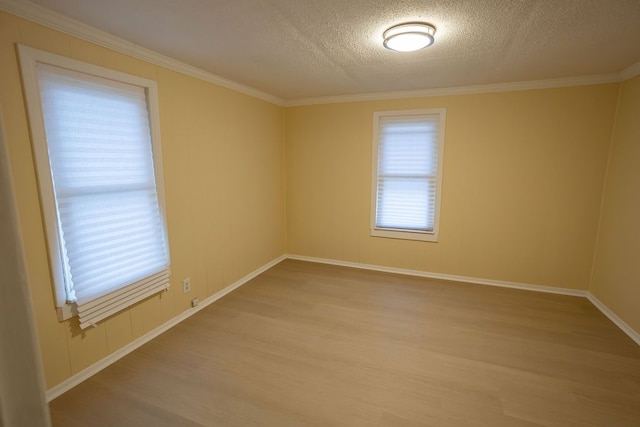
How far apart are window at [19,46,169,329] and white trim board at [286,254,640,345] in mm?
2553

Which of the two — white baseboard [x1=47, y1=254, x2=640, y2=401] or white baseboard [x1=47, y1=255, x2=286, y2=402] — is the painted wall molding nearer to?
white baseboard [x1=47, y1=254, x2=640, y2=401]

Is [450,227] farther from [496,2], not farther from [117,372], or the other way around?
[117,372]

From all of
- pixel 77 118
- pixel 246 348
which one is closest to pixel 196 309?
pixel 246 348

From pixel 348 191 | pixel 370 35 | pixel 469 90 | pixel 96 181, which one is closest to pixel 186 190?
pixel 96 181

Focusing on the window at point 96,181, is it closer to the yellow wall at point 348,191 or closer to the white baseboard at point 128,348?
the yellow wall at point 348,191

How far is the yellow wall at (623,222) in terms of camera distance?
2.79 metres

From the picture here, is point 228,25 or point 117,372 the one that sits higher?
point 228,25

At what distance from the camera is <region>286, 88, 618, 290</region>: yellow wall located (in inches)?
133

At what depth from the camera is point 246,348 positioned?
2.59 m

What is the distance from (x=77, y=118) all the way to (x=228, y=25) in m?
Result: 1.18

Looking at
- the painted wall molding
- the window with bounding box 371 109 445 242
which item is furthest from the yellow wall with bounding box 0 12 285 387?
the window with bounding box 371 109 445 242

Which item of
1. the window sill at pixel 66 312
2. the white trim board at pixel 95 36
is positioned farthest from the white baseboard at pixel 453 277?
the window sill at pixel 66 312

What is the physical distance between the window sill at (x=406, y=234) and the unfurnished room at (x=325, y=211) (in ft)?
0.13

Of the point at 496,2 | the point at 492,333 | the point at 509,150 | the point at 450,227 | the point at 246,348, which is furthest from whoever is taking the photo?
the point at 450,227
